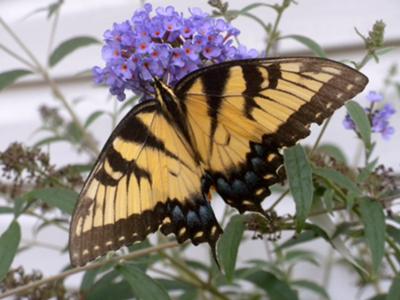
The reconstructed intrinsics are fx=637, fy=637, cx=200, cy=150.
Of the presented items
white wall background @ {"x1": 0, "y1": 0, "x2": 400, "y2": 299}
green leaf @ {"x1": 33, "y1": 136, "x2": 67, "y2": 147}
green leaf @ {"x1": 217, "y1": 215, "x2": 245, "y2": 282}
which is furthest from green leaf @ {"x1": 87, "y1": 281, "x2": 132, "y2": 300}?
white wall background @ {"x1": 0, "y1": 0, "x2": 400, "y2": 299}

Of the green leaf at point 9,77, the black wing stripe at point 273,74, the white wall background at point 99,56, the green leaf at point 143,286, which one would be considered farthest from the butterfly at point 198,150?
the white wall background at point 99,56

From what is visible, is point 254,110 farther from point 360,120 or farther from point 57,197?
point 57,197

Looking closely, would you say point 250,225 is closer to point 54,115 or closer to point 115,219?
point 115,219

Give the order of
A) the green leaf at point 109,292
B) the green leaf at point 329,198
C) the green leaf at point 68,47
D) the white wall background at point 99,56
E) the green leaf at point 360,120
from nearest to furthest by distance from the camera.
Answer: the green leaf at point 360,120 < the green leaf at point 329,198 < the green leaf at point 109,292 < the green leaf at point 68,47 < the white wall background at point 99,56

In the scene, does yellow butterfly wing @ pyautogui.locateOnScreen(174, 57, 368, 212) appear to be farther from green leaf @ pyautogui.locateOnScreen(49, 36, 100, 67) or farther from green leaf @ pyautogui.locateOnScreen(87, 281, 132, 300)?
green leaf @ pyautogui.locateOnScreen(49, 36, 100, 67)

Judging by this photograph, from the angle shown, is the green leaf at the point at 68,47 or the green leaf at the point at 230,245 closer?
the green leaf at the point at 230,245

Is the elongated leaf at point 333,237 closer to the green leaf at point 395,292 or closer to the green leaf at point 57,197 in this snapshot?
the green leaf at point 395,292
